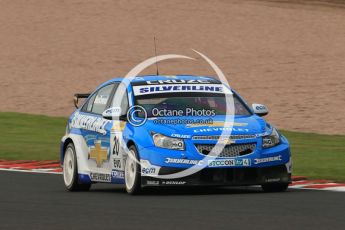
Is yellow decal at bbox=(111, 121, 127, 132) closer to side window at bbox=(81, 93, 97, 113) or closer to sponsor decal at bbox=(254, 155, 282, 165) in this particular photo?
side window at bbox=(81, 93, 97, 113)

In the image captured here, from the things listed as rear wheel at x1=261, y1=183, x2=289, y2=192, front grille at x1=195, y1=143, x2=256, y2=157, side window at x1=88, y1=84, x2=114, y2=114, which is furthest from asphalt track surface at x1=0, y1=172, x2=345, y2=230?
side window at x1=88, y1=84, x2=114, y2=114

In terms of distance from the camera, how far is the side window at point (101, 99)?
45.5ft

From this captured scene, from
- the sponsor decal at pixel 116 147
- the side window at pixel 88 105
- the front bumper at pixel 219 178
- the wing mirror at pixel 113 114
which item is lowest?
the front bumper at pixel 219 178

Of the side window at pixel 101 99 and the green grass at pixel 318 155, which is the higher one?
the side window at pixel 101 99

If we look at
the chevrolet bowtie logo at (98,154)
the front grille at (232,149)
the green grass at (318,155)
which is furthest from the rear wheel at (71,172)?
the green grass at (318,155)

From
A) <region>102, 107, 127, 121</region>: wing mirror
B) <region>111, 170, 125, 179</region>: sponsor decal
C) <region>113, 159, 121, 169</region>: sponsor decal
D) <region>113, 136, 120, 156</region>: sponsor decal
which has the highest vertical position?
<region>102, 107, 127, 121</region>: wing mirror

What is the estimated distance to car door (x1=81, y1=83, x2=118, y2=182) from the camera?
43.5ft

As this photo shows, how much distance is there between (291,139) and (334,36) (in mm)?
14759

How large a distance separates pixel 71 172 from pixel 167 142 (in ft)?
6.98

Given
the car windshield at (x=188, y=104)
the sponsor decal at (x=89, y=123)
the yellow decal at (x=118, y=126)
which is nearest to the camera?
the yellow decal at (x=118, y=126)

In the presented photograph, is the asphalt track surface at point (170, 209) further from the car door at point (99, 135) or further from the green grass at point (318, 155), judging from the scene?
the green grass at point (318, 155)

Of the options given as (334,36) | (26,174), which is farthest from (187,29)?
(26,174)

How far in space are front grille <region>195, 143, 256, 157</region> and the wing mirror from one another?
117 centimetres

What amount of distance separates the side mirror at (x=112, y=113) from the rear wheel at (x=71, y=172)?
114 centimetres
